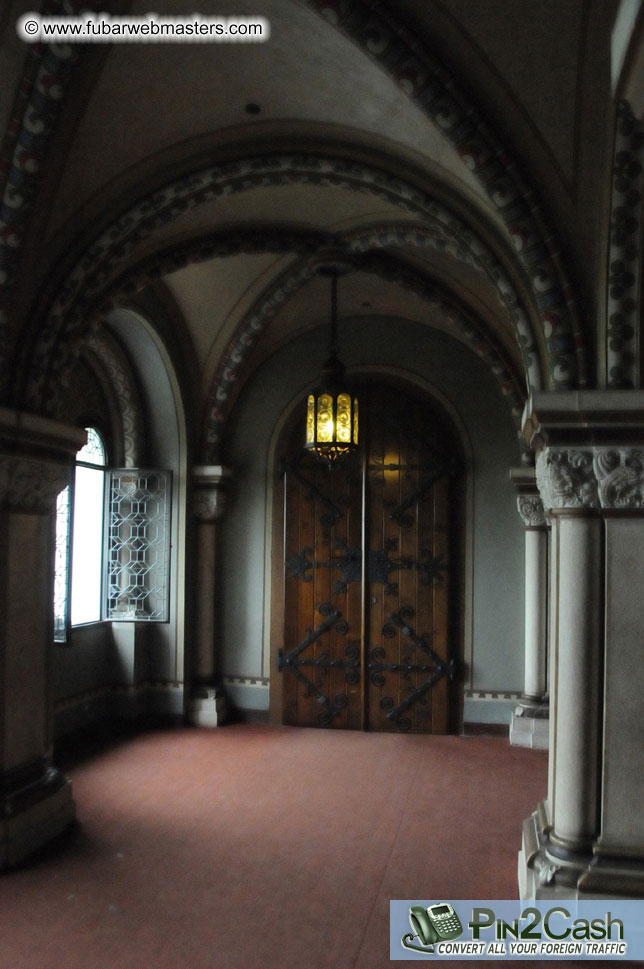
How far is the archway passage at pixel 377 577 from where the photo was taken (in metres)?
6.73

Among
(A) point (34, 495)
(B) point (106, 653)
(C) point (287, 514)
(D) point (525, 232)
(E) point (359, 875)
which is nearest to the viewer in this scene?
(D) point (525, 232)

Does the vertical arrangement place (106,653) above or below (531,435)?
below

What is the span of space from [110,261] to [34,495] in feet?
4.39

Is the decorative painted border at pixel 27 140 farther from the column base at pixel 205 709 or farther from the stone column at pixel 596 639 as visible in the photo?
the column base at pixel 205 709

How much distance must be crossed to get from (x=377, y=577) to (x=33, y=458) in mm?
3530

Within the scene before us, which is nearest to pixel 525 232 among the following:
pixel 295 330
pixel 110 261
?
pixel 110 261

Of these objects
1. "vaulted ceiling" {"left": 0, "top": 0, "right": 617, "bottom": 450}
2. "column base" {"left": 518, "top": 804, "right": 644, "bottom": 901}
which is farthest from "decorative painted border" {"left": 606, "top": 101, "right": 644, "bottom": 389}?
"column base" {"left": 518, "top": 804, "right": 644, "bottom": 901}

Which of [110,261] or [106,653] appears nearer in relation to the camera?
[110,261]

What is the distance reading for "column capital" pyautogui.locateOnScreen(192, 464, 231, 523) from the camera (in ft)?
22.4

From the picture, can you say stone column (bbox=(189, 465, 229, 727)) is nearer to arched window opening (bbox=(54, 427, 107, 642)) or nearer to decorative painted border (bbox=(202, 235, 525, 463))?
decorative painted border (bbox=(202, 235, 525, 463))

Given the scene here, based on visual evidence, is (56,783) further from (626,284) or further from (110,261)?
(626,284)

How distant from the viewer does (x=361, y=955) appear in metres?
3.05

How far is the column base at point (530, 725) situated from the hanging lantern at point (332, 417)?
2448 mm

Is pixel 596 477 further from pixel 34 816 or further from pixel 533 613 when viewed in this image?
pixel 533 613
